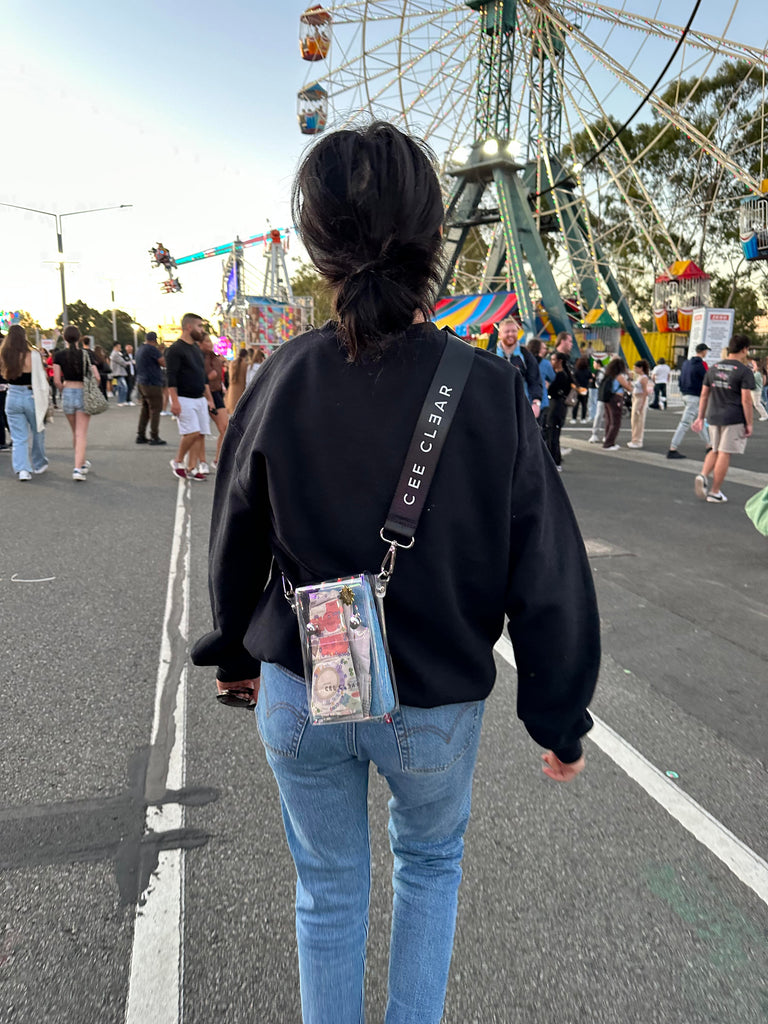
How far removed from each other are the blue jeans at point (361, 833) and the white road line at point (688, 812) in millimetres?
1200

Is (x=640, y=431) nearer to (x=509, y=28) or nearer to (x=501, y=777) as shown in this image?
(x=501, y=777)

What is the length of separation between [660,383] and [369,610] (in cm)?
2343

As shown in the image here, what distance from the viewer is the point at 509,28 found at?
73.7 feet

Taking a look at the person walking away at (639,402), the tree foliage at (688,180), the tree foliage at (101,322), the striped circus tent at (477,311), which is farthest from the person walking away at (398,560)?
the tree foliage at (101,322)

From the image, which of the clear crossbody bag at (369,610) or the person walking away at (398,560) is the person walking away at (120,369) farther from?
the clear crossbody bag at (369,610)

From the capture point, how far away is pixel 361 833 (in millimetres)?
1356

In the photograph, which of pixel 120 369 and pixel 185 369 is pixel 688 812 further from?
pixel 120 369

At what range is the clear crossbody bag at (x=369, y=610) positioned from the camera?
1.15 m

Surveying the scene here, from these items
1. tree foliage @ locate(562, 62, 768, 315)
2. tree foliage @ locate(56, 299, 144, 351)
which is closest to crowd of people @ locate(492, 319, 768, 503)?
tree foliage @ locate(562, 62, 768, 315)

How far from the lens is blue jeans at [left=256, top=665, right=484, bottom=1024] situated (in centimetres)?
127


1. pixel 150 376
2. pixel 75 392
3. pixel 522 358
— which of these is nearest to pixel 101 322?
pixel 150 376

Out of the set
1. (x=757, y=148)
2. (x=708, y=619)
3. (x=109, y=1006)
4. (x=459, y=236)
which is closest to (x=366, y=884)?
(x=109, y=1006)

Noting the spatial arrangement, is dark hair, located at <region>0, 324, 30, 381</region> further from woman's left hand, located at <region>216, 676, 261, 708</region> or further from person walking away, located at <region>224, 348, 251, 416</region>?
woman's left hand, located at <region>216, 676, 261, 708</region>

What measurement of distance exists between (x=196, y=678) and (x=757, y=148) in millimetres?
45283
